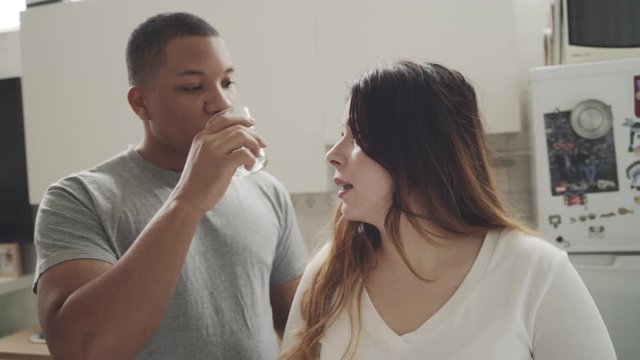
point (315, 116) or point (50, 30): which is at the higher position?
point (50, 30)

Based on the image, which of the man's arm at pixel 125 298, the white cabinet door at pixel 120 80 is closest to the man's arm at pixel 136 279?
the man's arm at pixel 125 298

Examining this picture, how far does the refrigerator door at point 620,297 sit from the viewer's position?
183 cm

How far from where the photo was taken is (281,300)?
52.1 inches

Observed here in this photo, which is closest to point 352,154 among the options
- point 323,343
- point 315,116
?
point 323,343

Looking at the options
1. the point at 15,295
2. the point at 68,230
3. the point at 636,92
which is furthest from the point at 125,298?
the point at 15,295

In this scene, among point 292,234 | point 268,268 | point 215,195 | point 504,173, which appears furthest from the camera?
point 504,173

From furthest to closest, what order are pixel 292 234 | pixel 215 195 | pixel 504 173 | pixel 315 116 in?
pixel 504 173, pixel 315 116, pixel 292 234, pixel 215 195

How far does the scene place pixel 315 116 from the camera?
2.29 metres

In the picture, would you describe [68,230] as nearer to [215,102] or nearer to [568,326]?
[215,102]

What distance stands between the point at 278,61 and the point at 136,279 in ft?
5.06

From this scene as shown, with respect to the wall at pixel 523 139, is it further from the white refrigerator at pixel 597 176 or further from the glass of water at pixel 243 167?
the glass of water at pixel 243 167

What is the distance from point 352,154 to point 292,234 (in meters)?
0.42

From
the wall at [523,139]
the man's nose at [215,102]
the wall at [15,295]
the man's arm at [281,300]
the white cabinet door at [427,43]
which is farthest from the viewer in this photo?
the wall at [15,295]

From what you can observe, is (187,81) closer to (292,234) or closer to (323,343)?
(292,234)
